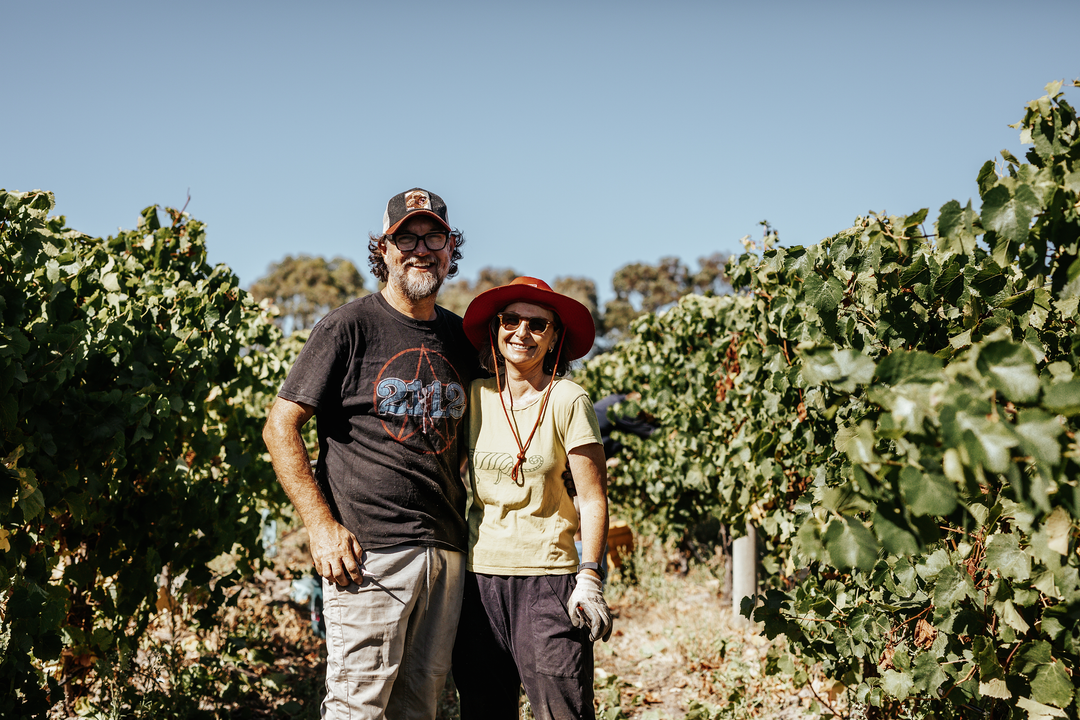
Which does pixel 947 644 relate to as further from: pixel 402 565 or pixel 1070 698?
pixel 402 565

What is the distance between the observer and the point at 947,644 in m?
1.97

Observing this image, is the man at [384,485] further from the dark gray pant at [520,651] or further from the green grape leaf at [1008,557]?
the green grape leaf at [1008,557]

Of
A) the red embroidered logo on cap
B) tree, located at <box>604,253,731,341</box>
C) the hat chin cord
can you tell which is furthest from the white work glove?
tree, located at <box>604,253,731,341</box>

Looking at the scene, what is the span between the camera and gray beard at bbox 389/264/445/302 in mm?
2445

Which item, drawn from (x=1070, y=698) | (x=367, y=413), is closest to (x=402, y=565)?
(x=367, y=413)

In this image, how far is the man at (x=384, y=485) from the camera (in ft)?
7.29

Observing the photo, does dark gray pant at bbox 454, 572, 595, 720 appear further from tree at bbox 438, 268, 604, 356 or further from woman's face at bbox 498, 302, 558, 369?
tree at bbox 438, 268, 604, 356

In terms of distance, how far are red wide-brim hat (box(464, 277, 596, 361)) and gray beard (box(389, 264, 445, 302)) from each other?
0.14 meters

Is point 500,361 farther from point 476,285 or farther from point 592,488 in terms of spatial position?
point 476,285

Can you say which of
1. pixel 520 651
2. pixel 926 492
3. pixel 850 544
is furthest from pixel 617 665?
pixel 926 492

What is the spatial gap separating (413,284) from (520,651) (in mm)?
1184

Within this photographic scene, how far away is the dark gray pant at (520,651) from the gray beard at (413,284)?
0.90 m

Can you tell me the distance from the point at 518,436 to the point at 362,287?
124 feet

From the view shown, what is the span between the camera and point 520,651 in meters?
2.24
